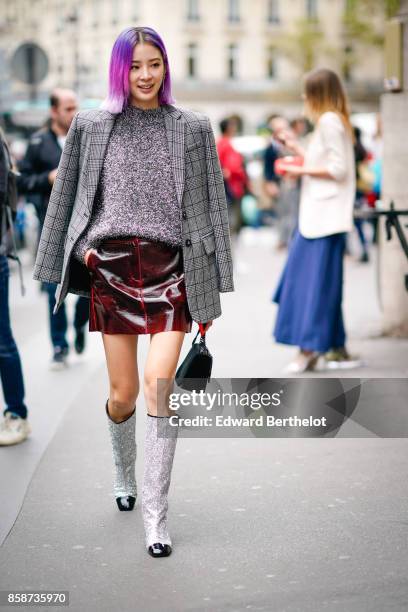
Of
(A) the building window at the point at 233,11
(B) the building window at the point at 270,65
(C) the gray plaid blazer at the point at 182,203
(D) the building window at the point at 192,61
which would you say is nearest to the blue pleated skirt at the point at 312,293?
(C) the gray plaid blazer at the point at 182,203

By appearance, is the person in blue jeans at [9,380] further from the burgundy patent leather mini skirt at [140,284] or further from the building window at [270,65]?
the building window at [270,65]

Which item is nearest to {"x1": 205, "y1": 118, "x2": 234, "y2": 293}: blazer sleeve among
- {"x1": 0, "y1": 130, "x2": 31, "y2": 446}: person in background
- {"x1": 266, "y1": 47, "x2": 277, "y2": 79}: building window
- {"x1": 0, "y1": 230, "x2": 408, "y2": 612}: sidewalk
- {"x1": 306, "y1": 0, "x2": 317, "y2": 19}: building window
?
{"x1": 0, "y1": 230, "x2": 408, "y2": 612}: sidewalk

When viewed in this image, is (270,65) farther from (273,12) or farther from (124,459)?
(124,459)

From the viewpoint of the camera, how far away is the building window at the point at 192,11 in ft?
273

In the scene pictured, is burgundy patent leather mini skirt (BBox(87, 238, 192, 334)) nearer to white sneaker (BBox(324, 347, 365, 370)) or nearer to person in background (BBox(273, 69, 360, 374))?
person in background (BBox(273, 69, 360, 374))

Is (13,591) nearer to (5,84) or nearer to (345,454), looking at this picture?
(345,454)

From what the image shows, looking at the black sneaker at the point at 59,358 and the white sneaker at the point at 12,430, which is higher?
the white sneaker at the point at 12,430

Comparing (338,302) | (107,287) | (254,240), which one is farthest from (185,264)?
(254,240)

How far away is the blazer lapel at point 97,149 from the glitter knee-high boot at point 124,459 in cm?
93

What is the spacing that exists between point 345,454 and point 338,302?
2381 millimetres

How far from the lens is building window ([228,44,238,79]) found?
83.9 meters

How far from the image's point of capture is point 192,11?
274ft

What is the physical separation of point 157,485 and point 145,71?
1544 mm

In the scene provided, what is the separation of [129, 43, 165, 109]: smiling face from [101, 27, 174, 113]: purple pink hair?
19mm
